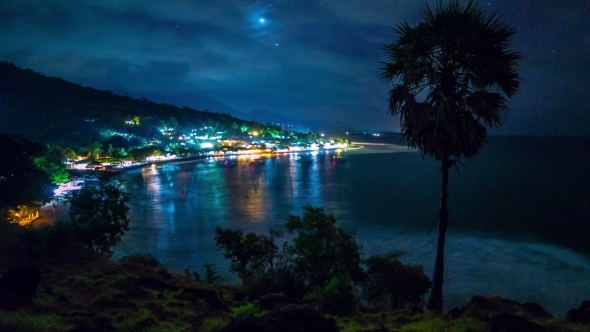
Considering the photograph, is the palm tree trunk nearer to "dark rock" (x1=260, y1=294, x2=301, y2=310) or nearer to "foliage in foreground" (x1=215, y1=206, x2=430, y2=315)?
"foliage in foreground" (x1=215, y1=206, x2=430, y2=315)

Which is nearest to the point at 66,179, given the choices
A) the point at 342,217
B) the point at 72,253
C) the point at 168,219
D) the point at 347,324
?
the point at 168,219

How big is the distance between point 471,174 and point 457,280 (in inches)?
2339

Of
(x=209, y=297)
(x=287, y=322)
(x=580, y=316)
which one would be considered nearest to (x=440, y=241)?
A: (x=580, y=316)

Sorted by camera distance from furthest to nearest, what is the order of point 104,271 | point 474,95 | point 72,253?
1. point 72,253
2. point 104,271
3. point 474,95

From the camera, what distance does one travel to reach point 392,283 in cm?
1083

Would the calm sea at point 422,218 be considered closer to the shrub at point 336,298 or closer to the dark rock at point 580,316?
the shrub at point 336,298

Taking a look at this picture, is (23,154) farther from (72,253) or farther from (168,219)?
(168,219)

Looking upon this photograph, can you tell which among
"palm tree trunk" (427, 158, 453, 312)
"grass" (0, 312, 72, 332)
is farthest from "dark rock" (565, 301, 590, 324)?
"grass" (0, 312, 72, 332)

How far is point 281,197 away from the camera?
47.5 m

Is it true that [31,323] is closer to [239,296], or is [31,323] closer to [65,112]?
[239,296]

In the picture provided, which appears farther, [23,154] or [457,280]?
[457,280]

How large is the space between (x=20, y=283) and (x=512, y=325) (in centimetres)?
785

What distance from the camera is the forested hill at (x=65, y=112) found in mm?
83812

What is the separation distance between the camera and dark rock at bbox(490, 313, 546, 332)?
18.9 ft
